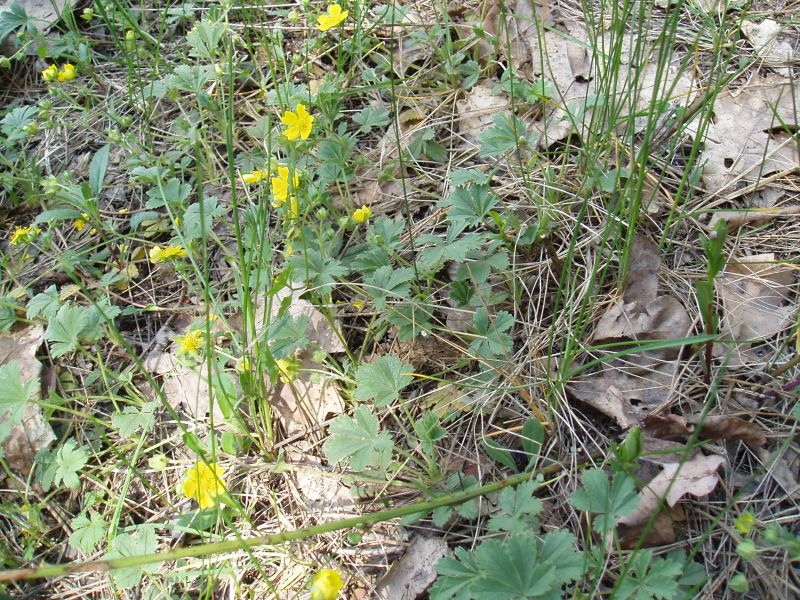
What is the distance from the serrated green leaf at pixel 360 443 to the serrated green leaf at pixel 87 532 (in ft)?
Answer: 2.22

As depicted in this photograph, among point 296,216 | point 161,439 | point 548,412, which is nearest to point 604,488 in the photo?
point 548,412

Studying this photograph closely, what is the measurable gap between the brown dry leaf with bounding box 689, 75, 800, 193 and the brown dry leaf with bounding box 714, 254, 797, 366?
284 mm

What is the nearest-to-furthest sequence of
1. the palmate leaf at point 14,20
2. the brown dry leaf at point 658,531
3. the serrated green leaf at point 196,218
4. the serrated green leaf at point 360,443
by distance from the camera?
the brown dry leaf at point 658,531 < the serrated green leaf at point 360,443 < the serrated green leaf at point 196,218 < the palmate leaf at point 14,20

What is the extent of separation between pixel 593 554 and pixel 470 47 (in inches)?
69.1

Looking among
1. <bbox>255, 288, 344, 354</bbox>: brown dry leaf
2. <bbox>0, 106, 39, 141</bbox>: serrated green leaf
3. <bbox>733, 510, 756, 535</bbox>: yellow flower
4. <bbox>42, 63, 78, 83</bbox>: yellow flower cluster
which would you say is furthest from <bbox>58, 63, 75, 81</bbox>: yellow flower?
<bbox>733, 510, 756, 535</bbox>: yellow flower

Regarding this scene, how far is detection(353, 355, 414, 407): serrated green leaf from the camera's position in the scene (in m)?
1.57

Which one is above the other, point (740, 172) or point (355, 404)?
point (740, 172)

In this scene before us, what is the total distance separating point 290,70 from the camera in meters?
2.49

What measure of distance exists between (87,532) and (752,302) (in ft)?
5.91

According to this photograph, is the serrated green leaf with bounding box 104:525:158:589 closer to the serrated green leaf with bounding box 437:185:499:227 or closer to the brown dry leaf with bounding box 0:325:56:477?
the brown dry leaf with bounding box 0:325:56:477

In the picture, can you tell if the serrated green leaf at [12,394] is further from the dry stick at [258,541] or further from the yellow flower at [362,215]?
the yellow flower at [362,215]

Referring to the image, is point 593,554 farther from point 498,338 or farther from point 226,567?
point 226,567

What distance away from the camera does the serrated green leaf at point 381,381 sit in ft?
5.15

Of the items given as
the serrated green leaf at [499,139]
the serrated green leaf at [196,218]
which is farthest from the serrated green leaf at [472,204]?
the serrated green leaf at [196,218]
